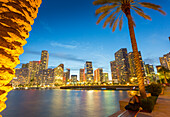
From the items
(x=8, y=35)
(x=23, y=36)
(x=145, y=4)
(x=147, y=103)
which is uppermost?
(x=145, y=4)

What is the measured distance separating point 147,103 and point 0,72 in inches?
322

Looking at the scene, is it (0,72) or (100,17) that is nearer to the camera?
(0,72)

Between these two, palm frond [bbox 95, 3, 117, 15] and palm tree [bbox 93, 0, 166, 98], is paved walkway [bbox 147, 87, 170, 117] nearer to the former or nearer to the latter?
palm tree [bbox 93, 0, 166, 98]

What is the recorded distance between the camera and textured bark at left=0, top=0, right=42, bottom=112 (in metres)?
1.97

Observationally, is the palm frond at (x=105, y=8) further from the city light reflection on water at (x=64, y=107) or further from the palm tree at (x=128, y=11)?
the city light reflection on water at (x=64, y=107)

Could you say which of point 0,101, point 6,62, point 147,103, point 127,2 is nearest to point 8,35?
point 6,62

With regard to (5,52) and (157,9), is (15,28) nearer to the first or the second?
(5,52)

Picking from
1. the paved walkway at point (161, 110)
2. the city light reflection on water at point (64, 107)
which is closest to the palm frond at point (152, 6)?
the paved walkway at point (161, 110)

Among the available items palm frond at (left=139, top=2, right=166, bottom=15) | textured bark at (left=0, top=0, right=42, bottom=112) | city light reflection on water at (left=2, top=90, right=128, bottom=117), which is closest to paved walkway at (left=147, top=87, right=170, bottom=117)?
city light reflection on water at (left=2, top=90, right=128, bottom=117)

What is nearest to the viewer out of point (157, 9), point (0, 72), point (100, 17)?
point (0, 72)

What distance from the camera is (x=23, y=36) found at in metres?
2.44

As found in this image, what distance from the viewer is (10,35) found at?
2.09m

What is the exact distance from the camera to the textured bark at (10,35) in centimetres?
197

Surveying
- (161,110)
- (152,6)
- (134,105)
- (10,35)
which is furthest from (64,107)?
(152,6)
